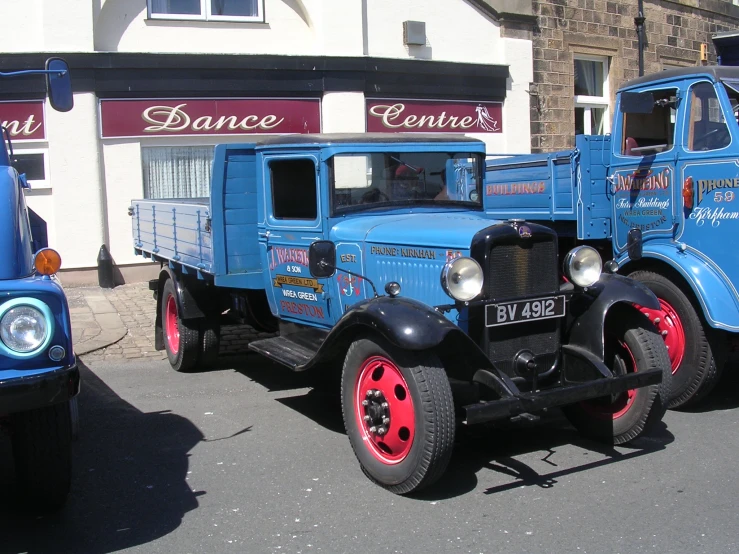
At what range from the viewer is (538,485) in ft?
14.8

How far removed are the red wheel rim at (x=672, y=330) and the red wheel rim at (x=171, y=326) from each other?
4.30m

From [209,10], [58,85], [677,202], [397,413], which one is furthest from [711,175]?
[209,10]

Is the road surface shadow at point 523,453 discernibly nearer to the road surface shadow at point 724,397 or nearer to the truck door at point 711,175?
the road surface shadow at point 724,397

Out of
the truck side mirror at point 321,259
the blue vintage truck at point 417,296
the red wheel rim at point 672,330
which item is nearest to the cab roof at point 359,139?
the blue vintage truck at point 417,296

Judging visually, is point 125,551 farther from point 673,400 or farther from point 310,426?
point 673,400

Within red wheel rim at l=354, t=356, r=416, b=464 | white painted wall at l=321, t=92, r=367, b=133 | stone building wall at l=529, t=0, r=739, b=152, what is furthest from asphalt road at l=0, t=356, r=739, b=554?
stone building wall at l=529, t=0, r=739, b=152

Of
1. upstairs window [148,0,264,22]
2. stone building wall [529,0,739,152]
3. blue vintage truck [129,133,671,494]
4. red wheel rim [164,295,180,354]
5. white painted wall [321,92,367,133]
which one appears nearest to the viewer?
blue vintage truck [129,133,671,494]

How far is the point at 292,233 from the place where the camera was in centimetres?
582

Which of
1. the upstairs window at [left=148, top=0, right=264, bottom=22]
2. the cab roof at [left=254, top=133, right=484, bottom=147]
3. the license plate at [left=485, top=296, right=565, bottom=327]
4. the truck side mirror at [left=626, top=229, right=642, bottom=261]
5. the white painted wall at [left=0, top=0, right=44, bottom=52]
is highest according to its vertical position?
the upstairs window at [left=148, top=0, right=264, bottom=22]

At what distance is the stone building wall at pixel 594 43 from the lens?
47.8 ft

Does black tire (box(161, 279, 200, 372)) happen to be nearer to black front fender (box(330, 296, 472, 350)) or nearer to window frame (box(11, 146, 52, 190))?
black front fender (box(330, 296, 472, 350))

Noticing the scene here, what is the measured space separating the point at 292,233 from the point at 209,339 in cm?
198

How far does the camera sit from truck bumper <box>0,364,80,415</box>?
3453 mm

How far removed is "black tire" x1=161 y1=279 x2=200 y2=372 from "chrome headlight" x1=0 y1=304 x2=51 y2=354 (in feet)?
12.0
